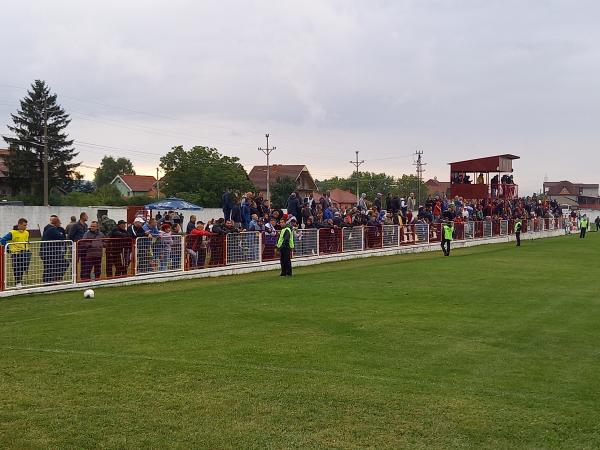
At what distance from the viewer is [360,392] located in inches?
276

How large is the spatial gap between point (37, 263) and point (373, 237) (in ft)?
50.6

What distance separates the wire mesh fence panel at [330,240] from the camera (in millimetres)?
23978

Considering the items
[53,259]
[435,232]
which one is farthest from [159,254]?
[435,232]

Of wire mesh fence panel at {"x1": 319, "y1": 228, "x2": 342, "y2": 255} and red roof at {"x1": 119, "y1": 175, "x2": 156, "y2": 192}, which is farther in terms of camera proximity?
red roof at {"x1": 119, "y1": 175, "x2": 156, "y2": 192}

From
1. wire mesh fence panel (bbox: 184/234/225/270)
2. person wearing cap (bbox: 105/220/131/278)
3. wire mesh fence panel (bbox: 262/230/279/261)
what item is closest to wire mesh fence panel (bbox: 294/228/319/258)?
wire mesh fence panel (bbox: 262/230/279/261)

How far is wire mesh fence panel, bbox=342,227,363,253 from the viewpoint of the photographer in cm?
2541

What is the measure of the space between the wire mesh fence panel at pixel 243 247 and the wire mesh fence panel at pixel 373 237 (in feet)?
22.6

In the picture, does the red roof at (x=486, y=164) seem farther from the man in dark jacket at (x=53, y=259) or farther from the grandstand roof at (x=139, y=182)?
the grandstand roof at (x=139, y=182)

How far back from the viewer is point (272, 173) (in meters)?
109

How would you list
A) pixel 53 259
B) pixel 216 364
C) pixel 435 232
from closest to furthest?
pixel 216 364
pixel 53 259
pixel 435 232

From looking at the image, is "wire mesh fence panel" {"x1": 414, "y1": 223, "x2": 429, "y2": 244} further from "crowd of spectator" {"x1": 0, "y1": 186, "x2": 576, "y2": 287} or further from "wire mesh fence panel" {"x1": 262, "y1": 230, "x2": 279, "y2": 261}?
"wire mesh fence panel" {"x1": 262, "y1": 230, "x2": 279, "y2": 261}

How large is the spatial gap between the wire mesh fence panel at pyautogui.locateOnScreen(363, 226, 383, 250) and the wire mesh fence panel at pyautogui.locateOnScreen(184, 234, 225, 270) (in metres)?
8.54

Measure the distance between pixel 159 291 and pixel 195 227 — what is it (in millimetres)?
4594

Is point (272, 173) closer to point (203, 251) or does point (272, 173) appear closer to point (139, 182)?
point (139, 182)
